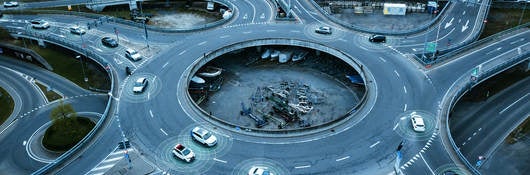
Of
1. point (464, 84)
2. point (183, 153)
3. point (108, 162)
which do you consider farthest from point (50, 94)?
point (464, 84)

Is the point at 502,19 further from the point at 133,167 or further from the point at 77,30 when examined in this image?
the point at 77,30

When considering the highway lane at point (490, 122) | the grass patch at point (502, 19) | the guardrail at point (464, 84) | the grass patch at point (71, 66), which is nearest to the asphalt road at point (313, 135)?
the guardrail at point (464, 84)

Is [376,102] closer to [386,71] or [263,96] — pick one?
[386,71]

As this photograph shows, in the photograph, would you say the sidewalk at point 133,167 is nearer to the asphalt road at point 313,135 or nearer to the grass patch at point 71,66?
the asphalt road at point 313,135

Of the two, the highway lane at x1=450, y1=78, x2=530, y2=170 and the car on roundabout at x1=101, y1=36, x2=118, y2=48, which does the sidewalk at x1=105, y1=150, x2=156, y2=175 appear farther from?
the highway lane at x1=450, y1=78, x2=530, y2=170

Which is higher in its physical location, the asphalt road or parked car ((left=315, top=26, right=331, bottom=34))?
parked car ((left=315, top=26, right=331, bottom=34))

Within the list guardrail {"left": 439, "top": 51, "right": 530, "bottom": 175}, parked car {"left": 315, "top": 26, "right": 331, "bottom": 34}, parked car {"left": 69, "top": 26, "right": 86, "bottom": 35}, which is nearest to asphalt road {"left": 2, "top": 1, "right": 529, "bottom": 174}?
guardrail {"left": 439, "top": 51, "right": 530, "bottom": 175}
